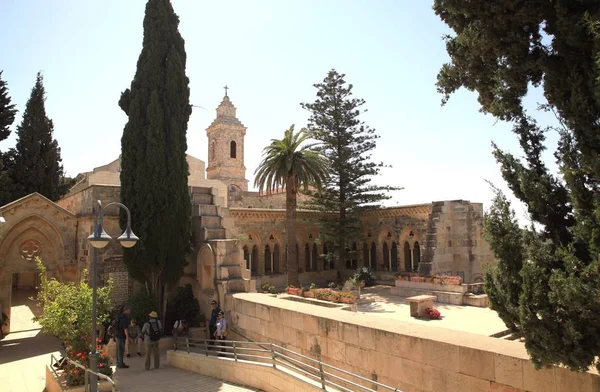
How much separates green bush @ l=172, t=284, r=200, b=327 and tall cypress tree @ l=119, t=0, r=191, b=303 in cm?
63

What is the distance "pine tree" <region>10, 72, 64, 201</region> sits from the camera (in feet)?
75.2

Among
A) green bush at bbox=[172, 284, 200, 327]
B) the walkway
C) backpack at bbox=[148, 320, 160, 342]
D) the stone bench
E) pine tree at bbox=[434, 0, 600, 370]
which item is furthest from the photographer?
the stone bench

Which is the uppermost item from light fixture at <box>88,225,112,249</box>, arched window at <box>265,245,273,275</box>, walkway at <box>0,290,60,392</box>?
light fixture at <box>88,225,112,249</box>

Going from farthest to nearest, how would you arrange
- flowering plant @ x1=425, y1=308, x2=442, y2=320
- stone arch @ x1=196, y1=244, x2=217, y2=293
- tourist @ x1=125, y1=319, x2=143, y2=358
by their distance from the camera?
flowering plant @ x1=425, y1=308, x2=442, y2=320, stone arch @ x1=196, y1=244, x2=217, y2=293, tourist @ x1=125, y1=319, x2=143, y2=358

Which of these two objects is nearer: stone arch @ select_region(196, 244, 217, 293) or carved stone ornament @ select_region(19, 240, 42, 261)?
→ stone arch @ select_region(196, 244, 217, 293)

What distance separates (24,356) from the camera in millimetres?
11938

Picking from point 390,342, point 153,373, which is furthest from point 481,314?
point 153,373

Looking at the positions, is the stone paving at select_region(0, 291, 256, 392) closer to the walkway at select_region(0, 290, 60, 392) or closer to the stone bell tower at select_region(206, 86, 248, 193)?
the walkway at select_region(0, 290, 60, 392)

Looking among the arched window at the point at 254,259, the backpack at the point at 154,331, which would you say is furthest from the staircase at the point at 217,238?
the arched window at the point at 254,259

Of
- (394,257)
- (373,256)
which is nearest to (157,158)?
(394,257)

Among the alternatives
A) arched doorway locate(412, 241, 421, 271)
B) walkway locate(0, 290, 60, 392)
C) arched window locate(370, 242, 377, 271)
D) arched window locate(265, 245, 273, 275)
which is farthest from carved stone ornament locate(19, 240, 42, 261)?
arched doorway locate(412, 241, 421, 271)

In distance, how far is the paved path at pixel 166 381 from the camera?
8531 mm

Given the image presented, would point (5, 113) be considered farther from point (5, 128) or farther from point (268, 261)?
point (268, 261)

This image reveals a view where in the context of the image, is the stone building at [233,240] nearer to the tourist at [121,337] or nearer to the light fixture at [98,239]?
the tourist at [121,337]
